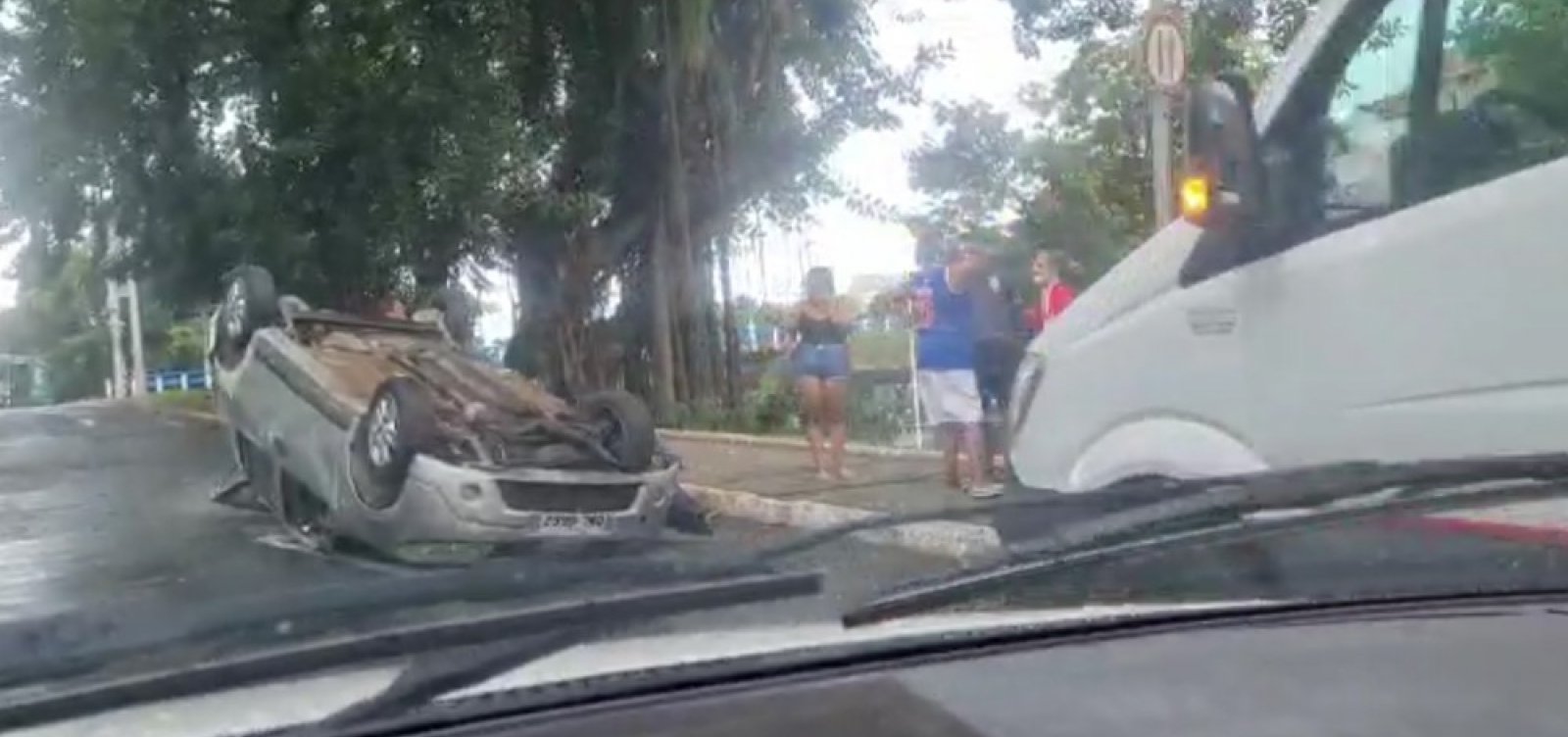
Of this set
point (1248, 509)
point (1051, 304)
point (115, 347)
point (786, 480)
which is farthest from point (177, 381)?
point (1248, 509)

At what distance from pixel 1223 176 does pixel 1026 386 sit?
674 mm

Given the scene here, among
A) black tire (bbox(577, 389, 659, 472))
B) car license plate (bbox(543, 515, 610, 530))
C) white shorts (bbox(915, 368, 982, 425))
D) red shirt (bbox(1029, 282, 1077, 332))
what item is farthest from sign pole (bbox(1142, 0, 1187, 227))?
car license plate (bbox(543, 515, 610, 530))

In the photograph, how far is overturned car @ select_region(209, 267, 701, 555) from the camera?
3584 millimetres

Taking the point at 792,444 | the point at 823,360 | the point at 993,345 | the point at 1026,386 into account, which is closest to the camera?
the point at 1026,386

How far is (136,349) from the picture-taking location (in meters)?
4.14

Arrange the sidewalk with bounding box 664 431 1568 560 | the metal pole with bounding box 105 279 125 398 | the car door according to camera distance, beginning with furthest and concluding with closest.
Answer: the metal pole with bounding box 105 279 125 398
the car door
the sidewalk with bounding box 664 431 1568 560

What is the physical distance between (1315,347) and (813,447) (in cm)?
205

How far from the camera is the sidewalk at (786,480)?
11.9 ft

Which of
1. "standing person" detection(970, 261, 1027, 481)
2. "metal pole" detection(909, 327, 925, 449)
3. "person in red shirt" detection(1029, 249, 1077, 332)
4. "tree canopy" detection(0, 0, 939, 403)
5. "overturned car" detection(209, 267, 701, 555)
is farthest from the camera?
"metal pole" detection(909, 327, 925, 449)

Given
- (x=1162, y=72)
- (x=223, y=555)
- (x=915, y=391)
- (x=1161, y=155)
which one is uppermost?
(x=1162, y=72)

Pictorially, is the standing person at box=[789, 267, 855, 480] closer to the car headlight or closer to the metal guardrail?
the car headlight

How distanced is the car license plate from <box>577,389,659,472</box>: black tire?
36cm

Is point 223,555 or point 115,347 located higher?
point 115,347

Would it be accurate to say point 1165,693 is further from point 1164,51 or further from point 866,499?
point 1164,51
